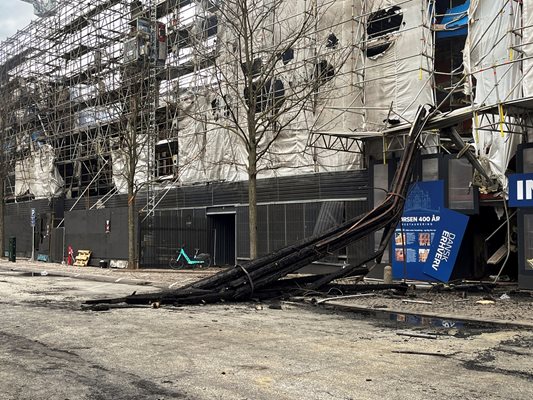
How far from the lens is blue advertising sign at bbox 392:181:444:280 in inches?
680

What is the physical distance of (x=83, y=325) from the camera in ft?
32.0

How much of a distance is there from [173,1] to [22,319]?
23075 millimetres

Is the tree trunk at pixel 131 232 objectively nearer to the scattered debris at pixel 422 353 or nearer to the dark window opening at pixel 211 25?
the dark window opening at pixel 211 25

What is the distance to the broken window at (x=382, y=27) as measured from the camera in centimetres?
1912

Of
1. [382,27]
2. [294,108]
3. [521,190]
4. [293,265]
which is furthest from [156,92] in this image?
[521,190]

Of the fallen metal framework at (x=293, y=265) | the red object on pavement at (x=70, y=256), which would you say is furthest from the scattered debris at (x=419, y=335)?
the red object on pavement at (x=70, y=256)

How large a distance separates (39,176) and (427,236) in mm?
29064

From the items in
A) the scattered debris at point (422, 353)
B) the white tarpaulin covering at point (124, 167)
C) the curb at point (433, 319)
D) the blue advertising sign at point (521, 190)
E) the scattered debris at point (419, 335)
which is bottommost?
the curb at point (433, 319)

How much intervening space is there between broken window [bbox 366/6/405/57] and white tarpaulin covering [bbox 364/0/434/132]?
49 millimetres

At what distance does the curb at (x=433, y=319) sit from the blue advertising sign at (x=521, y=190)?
5.12m

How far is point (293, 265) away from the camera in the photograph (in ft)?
45.1

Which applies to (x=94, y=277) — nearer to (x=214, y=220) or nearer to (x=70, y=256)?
(x=214, y=220)

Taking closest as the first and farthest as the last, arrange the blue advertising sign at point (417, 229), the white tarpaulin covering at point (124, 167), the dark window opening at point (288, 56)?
the blue advertising sign at point (417, 229) < the dark window opening at point (288, 56) < the white tarpaulin covering at point (124, 167)

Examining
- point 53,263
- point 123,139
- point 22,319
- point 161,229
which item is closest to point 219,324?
point 22,319
